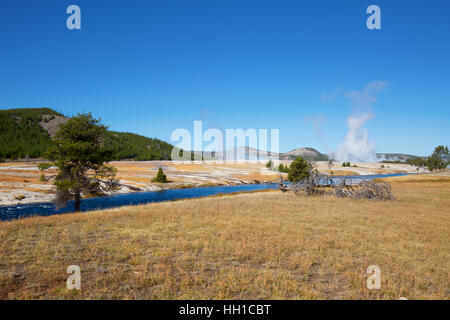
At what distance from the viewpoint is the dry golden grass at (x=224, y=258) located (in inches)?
297

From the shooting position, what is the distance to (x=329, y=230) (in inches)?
623

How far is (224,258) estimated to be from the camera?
1069 cm

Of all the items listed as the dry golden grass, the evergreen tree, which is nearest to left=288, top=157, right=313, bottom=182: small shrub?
the dry golden grass

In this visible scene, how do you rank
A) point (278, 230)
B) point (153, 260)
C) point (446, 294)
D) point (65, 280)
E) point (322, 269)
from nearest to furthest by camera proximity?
1. point (446, 294)
2. point (65, 280)
3. point (322, 269)
4. point (153, 260)
5. point (278, 230)

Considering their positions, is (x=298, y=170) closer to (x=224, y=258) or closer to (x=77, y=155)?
(x=77, y=155)

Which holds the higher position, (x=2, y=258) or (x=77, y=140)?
(x=77, y=140)

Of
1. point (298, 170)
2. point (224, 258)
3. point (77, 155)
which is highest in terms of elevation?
point (77, 155)

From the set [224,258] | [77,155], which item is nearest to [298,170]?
[77,155]

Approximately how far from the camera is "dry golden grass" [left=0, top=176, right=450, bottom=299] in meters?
7.53

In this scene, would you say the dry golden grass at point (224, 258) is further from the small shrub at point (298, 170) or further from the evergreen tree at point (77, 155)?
the small shrub at point (298, 170)
